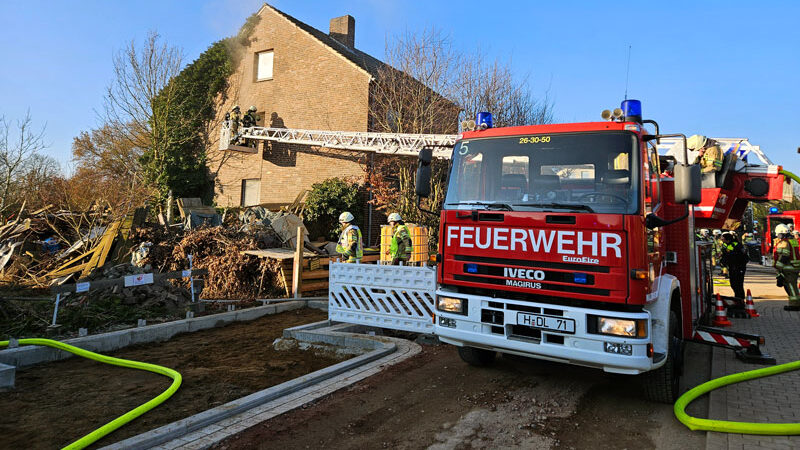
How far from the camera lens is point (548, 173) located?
13.9ft

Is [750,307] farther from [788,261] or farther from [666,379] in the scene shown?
[666,379]

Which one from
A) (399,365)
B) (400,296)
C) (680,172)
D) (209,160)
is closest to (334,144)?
(209,160)

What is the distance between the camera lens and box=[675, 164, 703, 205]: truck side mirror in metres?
3.82

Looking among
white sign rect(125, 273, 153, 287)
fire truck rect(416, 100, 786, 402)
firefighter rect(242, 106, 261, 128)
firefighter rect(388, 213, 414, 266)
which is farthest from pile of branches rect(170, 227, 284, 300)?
firefighter rect(242, 106, 261, 128)

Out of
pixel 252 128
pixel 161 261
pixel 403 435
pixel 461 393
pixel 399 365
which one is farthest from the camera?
pixel 252 128

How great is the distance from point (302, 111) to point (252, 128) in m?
2.29

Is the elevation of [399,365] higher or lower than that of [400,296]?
lower

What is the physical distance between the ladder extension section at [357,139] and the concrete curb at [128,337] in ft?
26.5

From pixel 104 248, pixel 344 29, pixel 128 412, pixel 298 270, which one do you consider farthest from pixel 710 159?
pixel 344 29

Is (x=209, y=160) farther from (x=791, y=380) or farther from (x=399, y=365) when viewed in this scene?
(x=791, y=380)

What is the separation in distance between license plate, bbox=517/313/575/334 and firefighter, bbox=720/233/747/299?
27.7ft

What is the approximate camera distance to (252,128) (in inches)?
774

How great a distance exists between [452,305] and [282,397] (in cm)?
183

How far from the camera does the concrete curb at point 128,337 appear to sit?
5.08m
